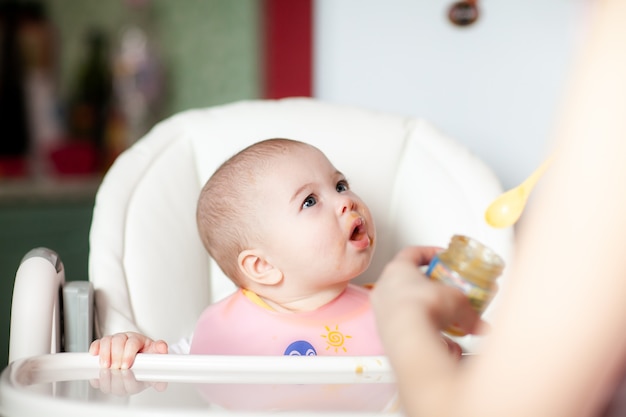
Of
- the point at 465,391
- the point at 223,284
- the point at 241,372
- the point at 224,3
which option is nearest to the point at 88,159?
the point at 224,3

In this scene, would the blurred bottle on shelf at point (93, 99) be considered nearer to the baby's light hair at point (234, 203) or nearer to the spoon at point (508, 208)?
the baby's light hair at point (234, 203)

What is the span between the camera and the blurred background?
68.3 inches

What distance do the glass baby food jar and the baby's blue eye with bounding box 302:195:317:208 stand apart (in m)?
0.47

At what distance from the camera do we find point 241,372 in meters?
0.85

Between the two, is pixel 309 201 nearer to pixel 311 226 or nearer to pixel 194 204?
pixel 311 226

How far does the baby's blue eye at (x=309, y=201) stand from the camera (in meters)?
1.19

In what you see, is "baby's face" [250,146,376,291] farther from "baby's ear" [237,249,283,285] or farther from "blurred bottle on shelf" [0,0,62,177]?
"blurred bottle on shelf" [0,0,62,177]

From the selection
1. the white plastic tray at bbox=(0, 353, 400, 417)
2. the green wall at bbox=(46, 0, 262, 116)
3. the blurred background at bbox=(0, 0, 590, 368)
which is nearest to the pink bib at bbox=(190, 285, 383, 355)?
the white plastic tray at bbox=(0, 353, 400, 417)

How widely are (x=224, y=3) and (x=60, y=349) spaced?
5.18ft

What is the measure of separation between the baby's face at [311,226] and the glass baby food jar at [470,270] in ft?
1.43

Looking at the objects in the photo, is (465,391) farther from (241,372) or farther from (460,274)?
(241,372)

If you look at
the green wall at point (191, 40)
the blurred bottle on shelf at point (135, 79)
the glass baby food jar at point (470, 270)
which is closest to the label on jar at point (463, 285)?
the glass baby food jar at point (470, 270)

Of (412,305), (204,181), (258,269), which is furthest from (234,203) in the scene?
(412,305)

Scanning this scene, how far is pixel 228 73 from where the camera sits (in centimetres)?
250
